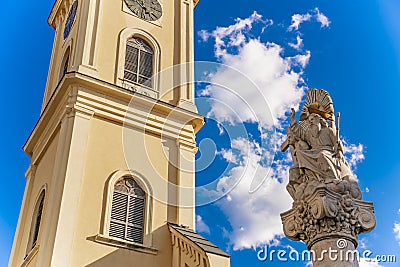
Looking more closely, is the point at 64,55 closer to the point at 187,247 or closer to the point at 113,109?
the point at 113,109

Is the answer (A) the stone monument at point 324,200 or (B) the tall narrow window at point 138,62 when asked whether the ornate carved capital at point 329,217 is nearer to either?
(A) the stone monument at point 324,200

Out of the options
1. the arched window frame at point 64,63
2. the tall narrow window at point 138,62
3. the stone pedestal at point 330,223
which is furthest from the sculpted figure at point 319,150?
the arched window frame at point 64,63

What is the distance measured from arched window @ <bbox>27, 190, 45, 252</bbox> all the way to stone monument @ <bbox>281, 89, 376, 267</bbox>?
31.3 ft

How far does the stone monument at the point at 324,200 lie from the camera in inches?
333

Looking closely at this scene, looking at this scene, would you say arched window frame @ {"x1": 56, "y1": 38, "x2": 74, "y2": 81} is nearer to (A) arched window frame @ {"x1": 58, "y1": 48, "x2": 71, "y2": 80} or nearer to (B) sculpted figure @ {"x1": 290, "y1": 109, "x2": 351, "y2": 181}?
(A) arched window frame @ {"x1": 58, "y1": 48, "x2": 71, "y2": 80}

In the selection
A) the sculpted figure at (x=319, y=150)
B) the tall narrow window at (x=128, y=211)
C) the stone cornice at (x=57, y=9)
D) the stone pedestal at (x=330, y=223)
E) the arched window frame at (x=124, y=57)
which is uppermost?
the stone cornice at (x=57, y=9)

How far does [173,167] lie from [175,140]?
0.99m

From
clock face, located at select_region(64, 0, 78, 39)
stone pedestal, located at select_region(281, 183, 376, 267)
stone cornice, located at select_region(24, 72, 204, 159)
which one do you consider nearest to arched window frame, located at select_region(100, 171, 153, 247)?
stone cornice, located at select_region(24, 72, 204, 159)

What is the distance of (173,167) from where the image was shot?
17297 millimetres

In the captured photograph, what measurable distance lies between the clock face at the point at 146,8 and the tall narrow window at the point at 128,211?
7.27 metres

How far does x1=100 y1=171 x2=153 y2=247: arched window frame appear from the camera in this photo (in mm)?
14856

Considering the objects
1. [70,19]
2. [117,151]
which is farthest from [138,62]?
[70,19]

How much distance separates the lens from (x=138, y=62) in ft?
63.1

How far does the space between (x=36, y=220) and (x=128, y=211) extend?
3.28m
